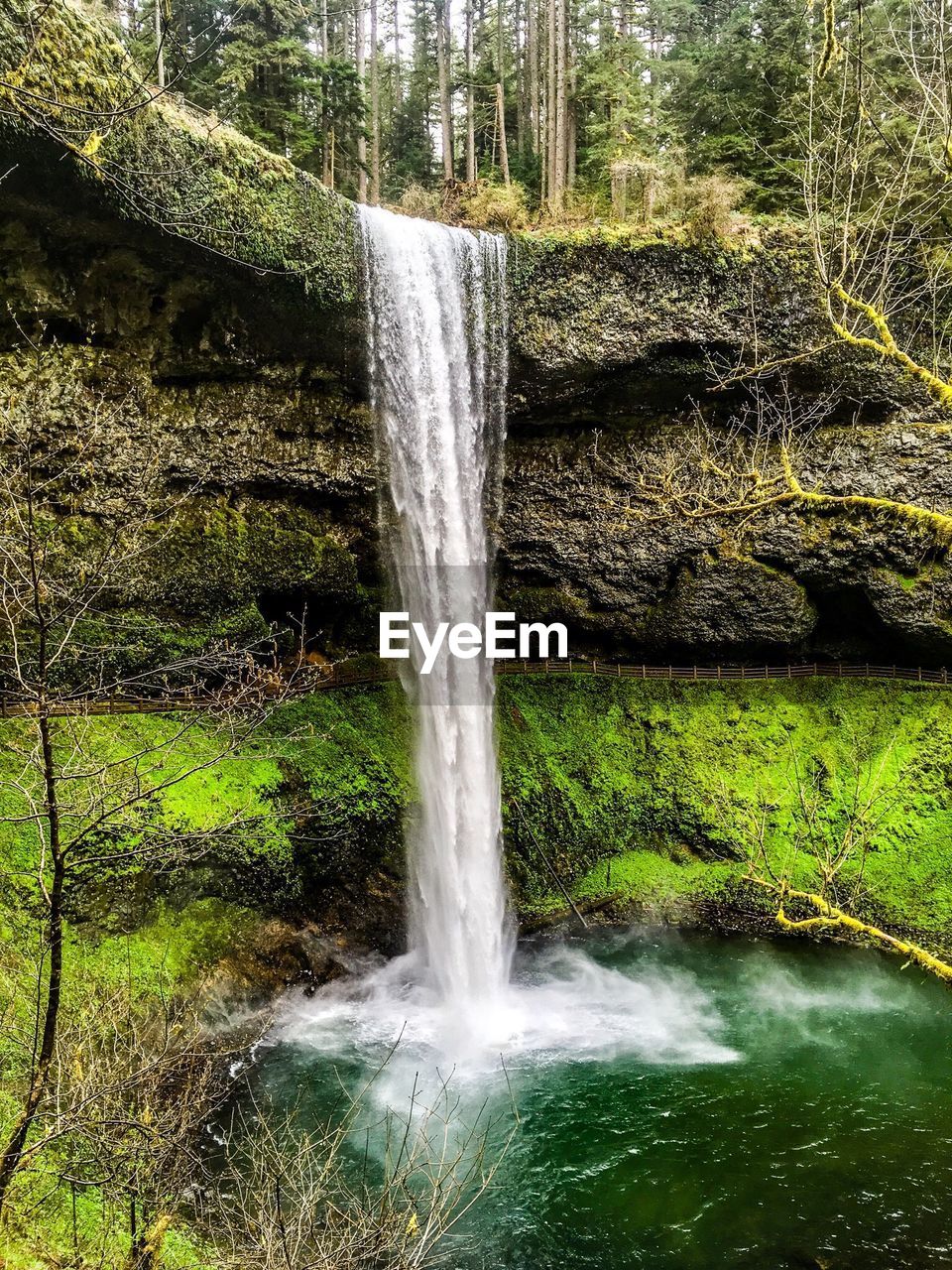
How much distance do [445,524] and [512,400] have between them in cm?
264

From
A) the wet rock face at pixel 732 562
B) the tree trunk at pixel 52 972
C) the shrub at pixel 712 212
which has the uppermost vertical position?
the shrub at pixel 712 212

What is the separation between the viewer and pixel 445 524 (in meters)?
13.9

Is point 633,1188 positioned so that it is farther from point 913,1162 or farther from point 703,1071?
point 913,1162

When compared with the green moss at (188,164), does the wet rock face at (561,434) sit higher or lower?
lower

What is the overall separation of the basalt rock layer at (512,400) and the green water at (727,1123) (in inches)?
268

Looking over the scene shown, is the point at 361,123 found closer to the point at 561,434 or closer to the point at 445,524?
the point at 561,434

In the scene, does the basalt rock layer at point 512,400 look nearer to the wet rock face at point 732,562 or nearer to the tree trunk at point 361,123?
the wet rock face at point 732,562

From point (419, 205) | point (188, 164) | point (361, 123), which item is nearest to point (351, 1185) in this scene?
point (188, 164)

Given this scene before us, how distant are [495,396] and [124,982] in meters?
10.6

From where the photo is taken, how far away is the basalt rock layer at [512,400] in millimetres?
10523

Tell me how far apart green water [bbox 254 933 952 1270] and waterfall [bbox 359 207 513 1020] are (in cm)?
151

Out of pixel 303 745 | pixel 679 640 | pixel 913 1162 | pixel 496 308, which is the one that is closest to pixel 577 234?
pixel 496 308

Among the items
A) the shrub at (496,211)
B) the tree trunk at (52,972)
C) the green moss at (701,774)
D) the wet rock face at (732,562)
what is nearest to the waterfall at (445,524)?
the green moss at (701,774)

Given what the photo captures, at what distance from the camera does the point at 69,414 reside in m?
11.5
